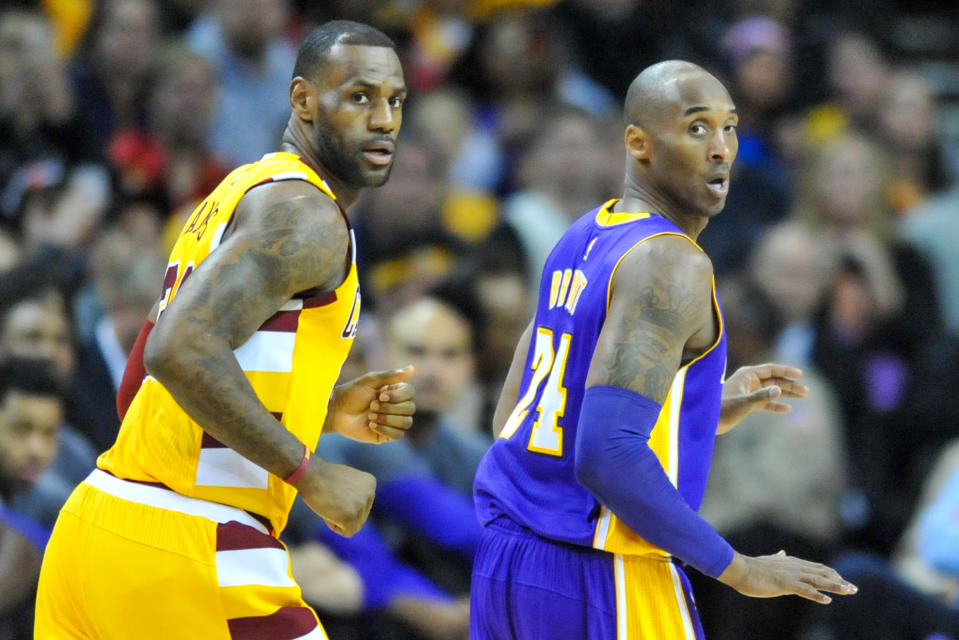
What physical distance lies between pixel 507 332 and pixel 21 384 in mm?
2882

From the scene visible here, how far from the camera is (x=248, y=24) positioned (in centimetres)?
986

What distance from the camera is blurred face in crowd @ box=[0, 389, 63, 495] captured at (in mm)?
6625

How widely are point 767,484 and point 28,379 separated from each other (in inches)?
152

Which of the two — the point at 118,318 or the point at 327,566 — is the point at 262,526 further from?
the point at 118,318

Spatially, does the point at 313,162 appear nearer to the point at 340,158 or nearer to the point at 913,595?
the point at 340,158

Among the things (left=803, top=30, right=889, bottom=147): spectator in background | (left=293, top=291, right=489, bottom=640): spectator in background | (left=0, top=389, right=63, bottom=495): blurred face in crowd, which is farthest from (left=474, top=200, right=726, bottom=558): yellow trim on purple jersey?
(left=803, top=30, right=889, bottom=147): spectator in background

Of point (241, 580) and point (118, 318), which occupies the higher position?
point (118, 318)

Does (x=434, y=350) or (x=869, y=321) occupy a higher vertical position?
(x=869, y=321)

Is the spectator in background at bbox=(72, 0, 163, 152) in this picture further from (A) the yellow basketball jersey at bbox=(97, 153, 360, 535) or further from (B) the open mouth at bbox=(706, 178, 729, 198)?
(B) the open mouth at bbox=(706, 178, 729, 198)

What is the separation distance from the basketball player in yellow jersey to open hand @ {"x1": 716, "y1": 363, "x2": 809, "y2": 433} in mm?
1358

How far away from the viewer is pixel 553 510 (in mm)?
4113

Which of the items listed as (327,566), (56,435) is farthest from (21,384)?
(327,566)

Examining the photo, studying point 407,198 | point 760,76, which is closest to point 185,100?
point 407,198

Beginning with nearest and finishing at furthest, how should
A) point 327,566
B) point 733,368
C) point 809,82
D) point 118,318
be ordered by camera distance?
point 327,566, point 118,318, point 733,368, point 809,82
